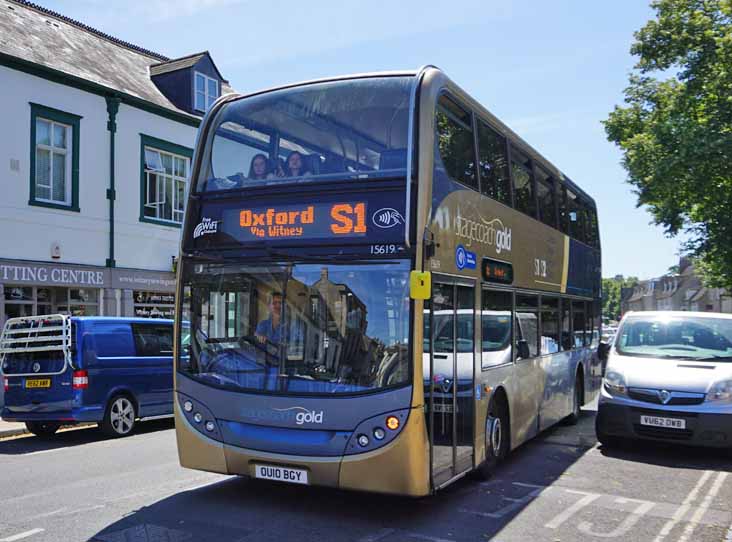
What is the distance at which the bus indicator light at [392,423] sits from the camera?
5.96 meters

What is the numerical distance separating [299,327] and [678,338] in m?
6.20

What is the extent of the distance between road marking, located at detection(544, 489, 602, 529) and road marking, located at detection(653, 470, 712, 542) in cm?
78

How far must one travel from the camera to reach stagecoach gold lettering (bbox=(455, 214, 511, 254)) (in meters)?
7.15

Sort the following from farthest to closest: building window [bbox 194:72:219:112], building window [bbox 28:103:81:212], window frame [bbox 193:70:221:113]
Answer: building window [bbox 194:72:219:112] → window frame [bbox 193:70:221:113] → building window [bbox 28:103:81:212]

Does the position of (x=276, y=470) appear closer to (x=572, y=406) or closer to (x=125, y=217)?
(x=572, y=406)

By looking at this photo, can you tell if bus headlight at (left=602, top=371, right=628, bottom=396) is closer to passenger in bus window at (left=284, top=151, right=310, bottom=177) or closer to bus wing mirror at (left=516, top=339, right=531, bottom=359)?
bus wing mirror at (left=516, top=339, right=531, bottom=359)

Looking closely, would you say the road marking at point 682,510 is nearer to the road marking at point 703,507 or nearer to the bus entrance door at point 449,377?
the road marking at point 703,507

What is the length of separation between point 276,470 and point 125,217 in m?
14.7

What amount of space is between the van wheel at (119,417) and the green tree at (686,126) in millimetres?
19280

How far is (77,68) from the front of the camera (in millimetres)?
18734

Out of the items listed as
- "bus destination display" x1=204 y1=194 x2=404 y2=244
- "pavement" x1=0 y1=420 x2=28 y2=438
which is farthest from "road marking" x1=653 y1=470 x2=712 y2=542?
"pavement" x1=0 y1=420 x2=28 y2=438

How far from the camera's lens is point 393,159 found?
6.35 meters

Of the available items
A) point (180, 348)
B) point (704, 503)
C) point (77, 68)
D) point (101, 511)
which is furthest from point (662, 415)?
point (77, 68)

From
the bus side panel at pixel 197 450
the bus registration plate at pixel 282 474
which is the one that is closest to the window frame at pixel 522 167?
the bus registration plate at pixel 282 474
